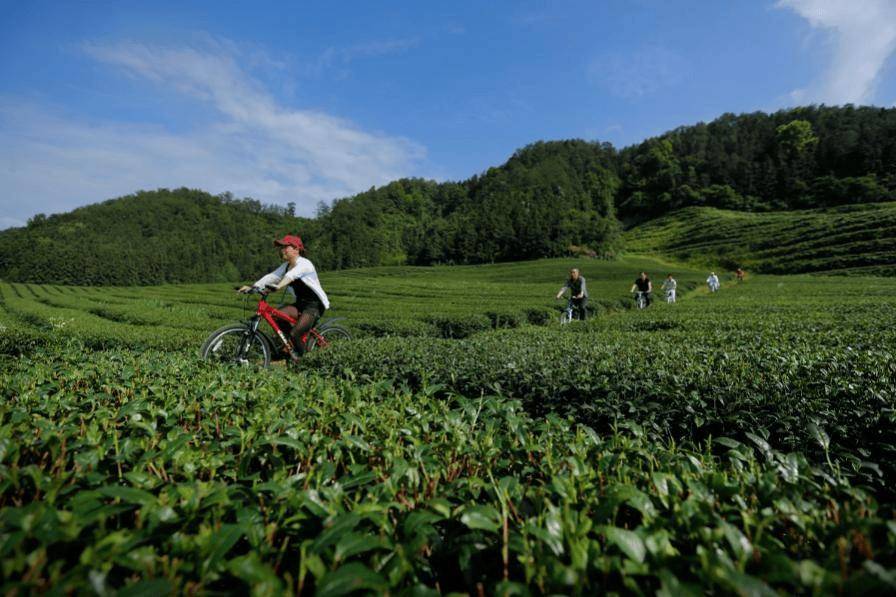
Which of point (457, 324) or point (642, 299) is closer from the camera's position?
point (457, 324)

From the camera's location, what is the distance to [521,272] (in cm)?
5350

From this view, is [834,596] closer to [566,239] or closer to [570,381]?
[570,381]

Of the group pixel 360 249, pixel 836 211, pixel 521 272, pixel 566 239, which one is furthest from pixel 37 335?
pixel 836 211

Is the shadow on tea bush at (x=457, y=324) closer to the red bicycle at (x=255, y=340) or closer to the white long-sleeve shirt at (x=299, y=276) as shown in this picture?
the red bicycle at (x=255, y=340)

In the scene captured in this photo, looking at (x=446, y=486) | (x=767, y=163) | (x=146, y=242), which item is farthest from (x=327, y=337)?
(x=767, y=163)

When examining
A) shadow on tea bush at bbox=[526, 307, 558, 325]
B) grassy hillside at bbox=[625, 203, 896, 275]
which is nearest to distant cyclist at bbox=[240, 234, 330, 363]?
shadow on tea bush at bbox=[526, 307, 558, 325]

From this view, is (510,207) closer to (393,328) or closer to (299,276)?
(393,328)

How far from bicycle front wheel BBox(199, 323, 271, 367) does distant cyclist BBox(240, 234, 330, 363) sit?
40 centimetres

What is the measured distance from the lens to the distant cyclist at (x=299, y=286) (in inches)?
244

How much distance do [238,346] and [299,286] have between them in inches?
46.1

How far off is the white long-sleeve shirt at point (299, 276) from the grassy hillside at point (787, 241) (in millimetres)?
57180

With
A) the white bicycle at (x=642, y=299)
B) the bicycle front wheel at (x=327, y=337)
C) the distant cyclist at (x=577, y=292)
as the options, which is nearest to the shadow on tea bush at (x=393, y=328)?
the bicycle front wheel at (x=327, y=337)

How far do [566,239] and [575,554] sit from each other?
266 feet

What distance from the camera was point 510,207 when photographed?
9175 cm
